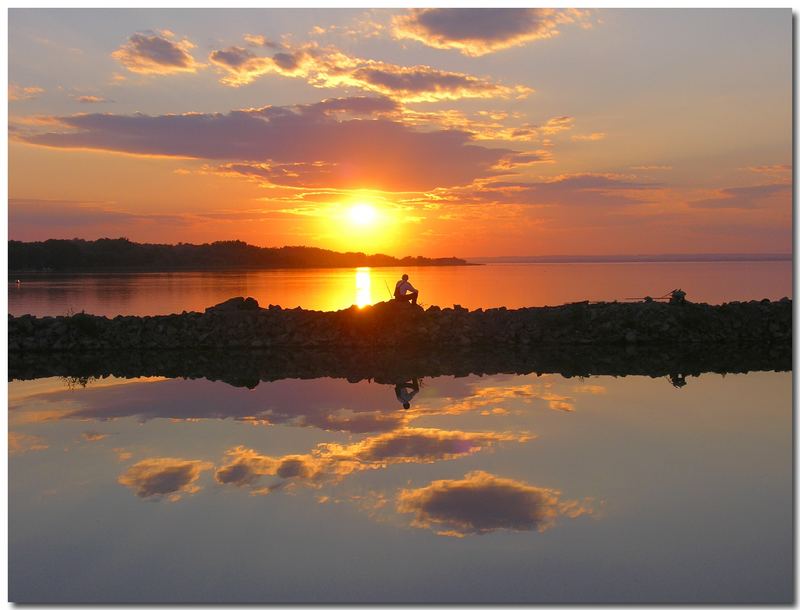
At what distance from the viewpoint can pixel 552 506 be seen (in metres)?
7.57

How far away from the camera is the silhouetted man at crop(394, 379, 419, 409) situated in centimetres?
1353

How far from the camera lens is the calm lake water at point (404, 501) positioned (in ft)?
19.6

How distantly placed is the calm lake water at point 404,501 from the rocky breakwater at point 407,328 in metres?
8.36

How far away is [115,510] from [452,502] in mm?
3557

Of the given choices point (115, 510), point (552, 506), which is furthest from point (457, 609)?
point (115, 510)

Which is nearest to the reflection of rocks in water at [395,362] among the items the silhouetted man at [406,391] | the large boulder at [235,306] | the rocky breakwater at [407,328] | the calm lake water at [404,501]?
the silhouetted man at [406,391]

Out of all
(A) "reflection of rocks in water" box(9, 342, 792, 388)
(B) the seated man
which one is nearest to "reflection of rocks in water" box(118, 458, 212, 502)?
(A) "reflection of rocks in water" box(9, 342, 792, 388)

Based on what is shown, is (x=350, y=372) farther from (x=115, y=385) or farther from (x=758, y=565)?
(x=758, y=565)

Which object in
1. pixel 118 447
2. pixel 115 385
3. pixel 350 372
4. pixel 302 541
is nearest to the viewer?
pixel 302 541

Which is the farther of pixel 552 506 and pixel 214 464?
pixel 214 464

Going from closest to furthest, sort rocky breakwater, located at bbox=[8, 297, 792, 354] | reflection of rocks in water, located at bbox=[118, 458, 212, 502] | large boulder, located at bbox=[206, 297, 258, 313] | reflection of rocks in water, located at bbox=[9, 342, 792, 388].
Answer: reflection of rocks in water, located at bbox=[118, 458, 212, 502] → reflection of rocks in water, located at bbox=[9, 342, 792, 388] → rocky breakwater, located at bbox=[8, 297, 792, 354] → large boulder, located at bbox=[206, 297, 258, 313]

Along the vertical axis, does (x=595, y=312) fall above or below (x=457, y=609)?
above

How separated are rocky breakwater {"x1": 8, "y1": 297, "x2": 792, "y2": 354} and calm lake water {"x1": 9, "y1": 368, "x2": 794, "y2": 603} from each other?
8363mm

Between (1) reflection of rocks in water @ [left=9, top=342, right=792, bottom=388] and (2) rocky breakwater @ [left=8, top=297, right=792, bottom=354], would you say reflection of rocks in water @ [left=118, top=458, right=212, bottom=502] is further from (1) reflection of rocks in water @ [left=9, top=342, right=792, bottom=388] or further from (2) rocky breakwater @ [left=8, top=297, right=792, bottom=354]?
(2) rocky breakwater @ [left=8, top=297, right=792, bottom=354]
